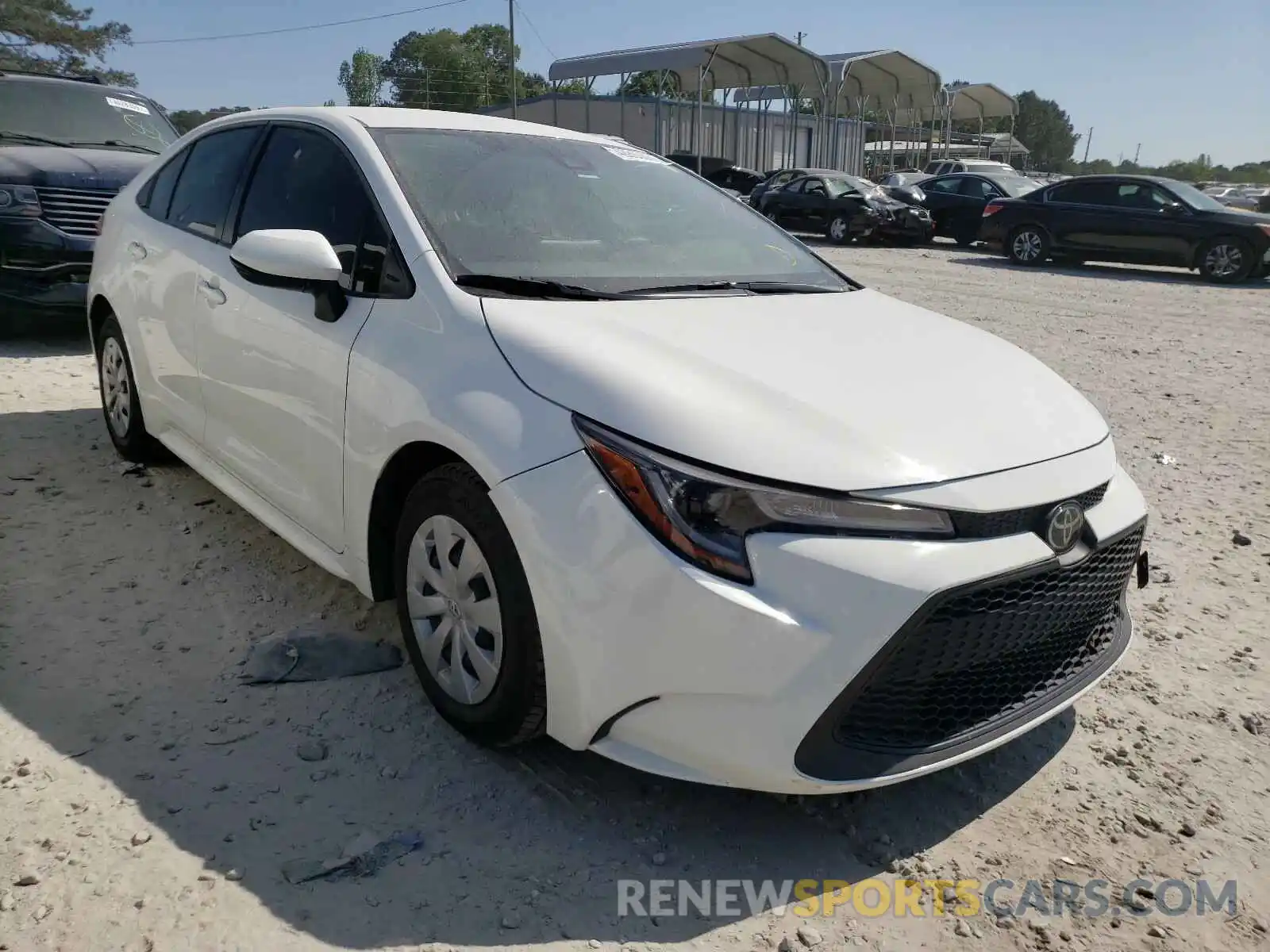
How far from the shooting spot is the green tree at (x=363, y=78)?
73312 mm

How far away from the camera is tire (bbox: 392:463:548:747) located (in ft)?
7.81

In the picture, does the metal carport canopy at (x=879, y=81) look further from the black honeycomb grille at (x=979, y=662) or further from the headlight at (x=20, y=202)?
the black honeycomb grille at (x=979, y=662)

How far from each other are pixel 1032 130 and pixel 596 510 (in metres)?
115

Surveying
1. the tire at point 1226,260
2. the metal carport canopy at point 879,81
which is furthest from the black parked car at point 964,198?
the metal carport canopy at point 879,81

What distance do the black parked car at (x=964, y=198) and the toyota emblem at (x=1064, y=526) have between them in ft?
59.2

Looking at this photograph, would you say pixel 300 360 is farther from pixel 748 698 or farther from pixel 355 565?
pixel 748 698

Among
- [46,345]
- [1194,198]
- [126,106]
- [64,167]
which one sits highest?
[126,106]

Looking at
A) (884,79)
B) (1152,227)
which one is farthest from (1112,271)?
(884,79)

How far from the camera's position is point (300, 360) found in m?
3.09

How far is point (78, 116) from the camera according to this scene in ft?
26.6

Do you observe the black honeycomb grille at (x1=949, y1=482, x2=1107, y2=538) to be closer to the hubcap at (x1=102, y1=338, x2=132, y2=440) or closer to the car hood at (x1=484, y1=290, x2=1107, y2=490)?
the car hood at (x1=484, y1=290, x2=1107, y2=490)

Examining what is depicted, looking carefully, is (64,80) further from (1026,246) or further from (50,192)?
(1026,246)

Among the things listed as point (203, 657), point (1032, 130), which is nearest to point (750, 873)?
point (203, 657)

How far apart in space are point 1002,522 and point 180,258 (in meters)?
3.22
